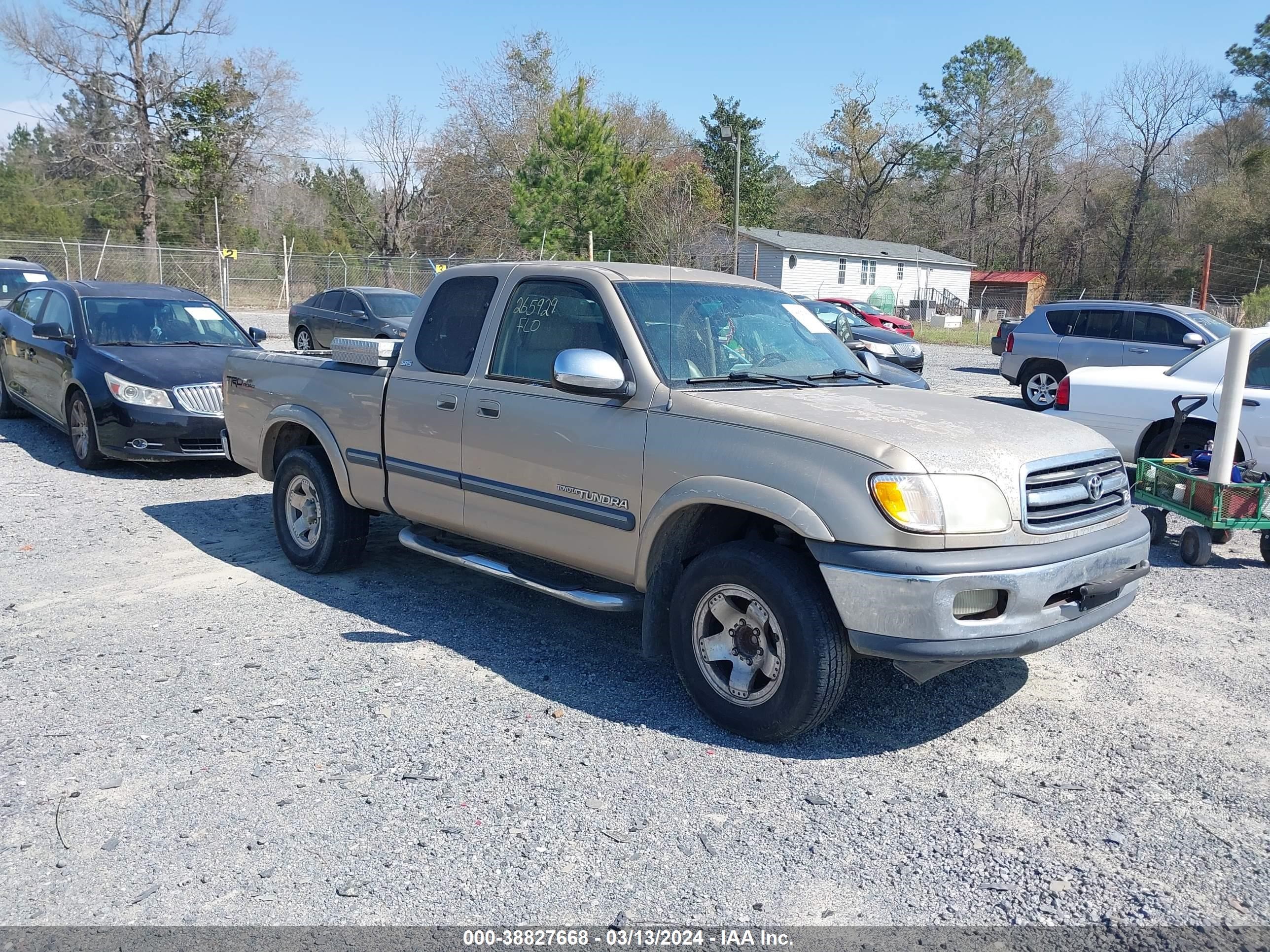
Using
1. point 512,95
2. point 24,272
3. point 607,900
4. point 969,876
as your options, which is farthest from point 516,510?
point 512,95

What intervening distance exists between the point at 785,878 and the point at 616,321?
2.59 metres

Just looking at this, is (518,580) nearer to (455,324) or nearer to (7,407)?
(455,324)

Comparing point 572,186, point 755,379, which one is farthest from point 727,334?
point 572,186

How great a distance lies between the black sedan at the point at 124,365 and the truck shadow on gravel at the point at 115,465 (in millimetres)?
193

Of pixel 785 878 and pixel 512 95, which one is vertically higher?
pixel 512 95

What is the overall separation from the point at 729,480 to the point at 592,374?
2.63 feet

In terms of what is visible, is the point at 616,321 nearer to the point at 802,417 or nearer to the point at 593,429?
the point at 593,429

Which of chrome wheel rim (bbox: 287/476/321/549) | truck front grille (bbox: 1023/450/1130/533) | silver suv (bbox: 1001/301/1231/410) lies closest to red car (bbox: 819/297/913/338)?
silver suv (bbox: 1001/301/1231/410)

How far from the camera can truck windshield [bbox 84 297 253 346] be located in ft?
32.6

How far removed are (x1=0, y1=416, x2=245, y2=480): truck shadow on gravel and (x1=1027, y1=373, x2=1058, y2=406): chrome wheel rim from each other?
12.8 metres

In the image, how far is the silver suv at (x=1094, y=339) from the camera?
1555 centimetres

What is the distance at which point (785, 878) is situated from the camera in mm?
3225

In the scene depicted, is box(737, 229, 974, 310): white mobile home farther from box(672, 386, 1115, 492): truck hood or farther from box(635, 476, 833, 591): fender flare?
box(635, 476, 833, 591): fender flare

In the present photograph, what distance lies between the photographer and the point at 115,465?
32.5 feet
